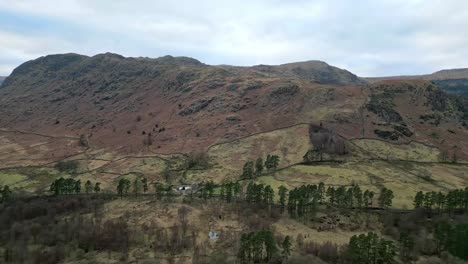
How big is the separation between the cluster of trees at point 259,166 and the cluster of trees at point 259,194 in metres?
24.2

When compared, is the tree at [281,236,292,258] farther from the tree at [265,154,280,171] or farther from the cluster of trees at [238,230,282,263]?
the tree at [265,154,280,171]

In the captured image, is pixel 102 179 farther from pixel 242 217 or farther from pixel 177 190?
pixel 242 217

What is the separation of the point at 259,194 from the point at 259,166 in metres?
31.1

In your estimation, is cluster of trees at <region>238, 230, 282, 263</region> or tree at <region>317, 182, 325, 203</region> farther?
tree at <region>317, 182, 325, 203</region>

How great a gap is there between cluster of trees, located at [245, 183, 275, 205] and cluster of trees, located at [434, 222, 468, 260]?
54.8m

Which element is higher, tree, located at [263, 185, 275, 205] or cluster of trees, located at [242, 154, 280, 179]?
cluster of trees, located at [242, 154, 280, 179]

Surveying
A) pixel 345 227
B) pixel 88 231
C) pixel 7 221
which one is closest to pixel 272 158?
pixel 345 227

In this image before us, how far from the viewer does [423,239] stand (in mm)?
131500

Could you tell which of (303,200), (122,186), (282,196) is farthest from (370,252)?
(122,186)

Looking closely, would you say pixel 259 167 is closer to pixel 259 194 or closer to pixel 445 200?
pixel 259 194

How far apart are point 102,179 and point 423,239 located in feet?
439

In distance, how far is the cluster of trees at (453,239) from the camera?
398ft

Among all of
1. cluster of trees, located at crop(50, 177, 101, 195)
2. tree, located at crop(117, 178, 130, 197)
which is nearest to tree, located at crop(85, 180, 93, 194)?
cluster of trees, located at crop(50, 177, 101, 195)

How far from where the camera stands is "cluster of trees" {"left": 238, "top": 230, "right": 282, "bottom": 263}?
121 meters
